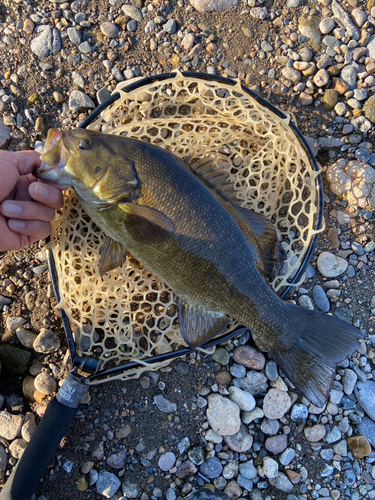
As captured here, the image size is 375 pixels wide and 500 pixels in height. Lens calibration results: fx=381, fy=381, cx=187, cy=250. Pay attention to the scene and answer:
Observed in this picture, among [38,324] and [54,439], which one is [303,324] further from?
[38,324]

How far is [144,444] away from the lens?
3.55 m

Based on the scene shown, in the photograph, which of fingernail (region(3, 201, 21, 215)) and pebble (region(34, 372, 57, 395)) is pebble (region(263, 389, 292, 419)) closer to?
pebble (region(34, 372, 57, 395))

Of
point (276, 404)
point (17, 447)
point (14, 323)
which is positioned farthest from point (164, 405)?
point (14, 323)

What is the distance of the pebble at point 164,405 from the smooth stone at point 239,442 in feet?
1.84

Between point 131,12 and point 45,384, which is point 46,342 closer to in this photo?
point 45,384

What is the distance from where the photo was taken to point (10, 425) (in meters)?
3.49

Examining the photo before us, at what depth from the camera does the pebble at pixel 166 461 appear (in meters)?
3.50

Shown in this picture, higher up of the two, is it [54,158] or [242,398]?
[54,158]

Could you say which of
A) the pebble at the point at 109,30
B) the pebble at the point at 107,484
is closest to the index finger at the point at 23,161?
the pebble at the point at 109,30

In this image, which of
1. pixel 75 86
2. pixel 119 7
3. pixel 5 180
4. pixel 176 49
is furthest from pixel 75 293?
pixel 119 7

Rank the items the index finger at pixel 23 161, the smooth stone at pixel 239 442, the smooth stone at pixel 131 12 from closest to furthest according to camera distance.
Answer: the index finger at pixel 23 161 < the smooth stone at pixel 239 442 < the smooth stone at pixel 131 12

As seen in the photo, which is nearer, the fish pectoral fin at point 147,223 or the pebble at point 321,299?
the fish pectoral fin at point 147,223

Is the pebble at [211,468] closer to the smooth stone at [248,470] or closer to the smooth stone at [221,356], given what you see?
the smooth stone at [248,470]

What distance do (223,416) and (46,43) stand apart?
429 cm
